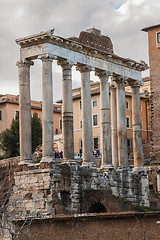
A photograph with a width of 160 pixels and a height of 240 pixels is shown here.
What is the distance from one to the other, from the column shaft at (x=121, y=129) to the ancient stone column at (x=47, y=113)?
6.59 meters

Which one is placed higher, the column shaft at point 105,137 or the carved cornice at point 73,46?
the carved cornice at point 73,46

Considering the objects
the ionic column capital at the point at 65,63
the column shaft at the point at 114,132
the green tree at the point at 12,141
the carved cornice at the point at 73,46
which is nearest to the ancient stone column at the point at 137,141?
the column shaft at the point at 114,132

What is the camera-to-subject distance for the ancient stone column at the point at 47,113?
1080 inches

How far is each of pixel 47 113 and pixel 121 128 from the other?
22.5 feet

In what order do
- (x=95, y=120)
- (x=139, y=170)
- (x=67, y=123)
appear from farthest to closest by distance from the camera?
1. (x=95, y=120)
2. (x=139, y=170)
3. (x=67, y=123)

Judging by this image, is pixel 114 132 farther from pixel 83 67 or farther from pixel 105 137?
pixel 83 67

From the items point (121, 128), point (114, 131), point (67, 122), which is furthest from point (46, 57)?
point (114, 131)

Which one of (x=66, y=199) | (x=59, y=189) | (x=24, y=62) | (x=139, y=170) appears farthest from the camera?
(x=139, y=170)

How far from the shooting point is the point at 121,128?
3322 cm

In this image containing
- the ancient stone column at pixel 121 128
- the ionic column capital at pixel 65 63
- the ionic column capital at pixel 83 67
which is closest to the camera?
the ionic column capital at pixel 65 63

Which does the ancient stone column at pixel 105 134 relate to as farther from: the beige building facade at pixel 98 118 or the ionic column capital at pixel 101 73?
the beige building facade at pixel 98 118

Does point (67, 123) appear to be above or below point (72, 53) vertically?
below

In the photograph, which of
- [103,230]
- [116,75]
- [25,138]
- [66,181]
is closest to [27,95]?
[25,138]

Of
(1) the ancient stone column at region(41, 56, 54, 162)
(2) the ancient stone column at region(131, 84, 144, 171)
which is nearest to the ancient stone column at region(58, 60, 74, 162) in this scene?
(1) the ancient stone column at region(41, 56, 54, 162)
